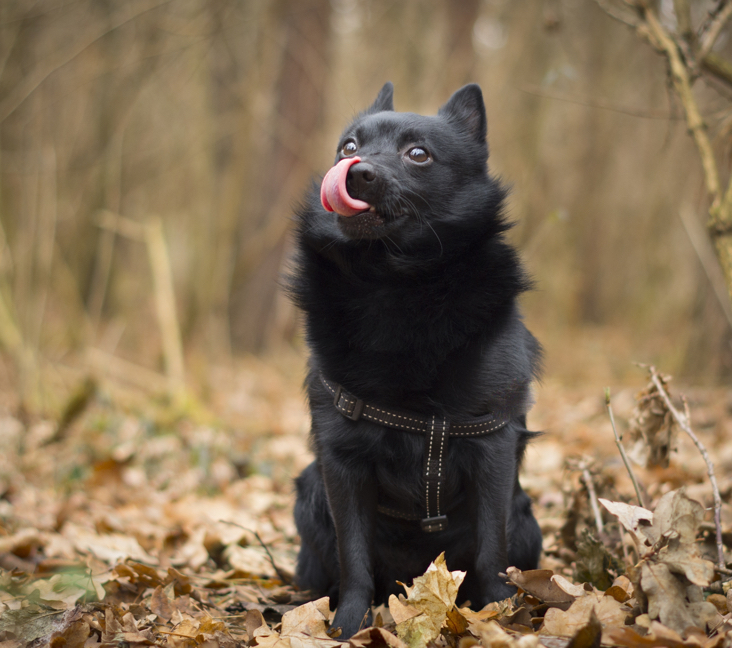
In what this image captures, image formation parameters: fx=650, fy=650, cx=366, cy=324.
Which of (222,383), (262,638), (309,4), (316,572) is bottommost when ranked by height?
(222,383)

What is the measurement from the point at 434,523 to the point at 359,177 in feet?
3.95

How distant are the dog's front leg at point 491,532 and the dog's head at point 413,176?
33.5 inches

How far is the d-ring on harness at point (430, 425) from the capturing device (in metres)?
2.10

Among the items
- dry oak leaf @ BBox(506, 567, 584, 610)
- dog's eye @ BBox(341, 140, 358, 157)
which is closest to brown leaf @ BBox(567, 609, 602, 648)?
dry oak leaf @ BBox(506, 567, 584, 610)

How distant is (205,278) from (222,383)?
1324 mm

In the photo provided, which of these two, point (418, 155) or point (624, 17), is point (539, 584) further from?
point (624, 17)

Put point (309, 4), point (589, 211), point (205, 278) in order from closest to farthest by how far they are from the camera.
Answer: point (205, 278) < point (309, 4) < point (589, 211)

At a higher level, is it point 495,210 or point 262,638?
point 495,210

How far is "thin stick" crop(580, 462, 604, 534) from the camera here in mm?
2490

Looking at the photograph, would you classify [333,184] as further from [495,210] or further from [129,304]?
[129,304]

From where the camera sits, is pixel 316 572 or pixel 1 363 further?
pixel 1 363

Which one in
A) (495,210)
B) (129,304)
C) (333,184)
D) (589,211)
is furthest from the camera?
(589,211)

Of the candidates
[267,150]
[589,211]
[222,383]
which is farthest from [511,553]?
[589,211]

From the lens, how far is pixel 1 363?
6.01 metres
